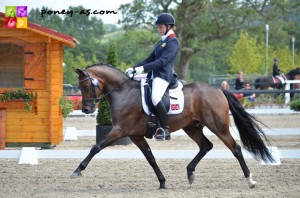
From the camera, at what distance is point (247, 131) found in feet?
28.3

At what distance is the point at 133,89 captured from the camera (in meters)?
8.30

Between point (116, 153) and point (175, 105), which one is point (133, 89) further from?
point (116, 153)

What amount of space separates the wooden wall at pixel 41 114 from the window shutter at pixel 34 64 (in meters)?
0.06

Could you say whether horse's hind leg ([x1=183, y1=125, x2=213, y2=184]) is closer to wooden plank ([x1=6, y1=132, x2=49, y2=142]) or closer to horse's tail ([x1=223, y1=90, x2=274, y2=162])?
horse's tail ([x1=223, y1=90, x2=274, y2=162])

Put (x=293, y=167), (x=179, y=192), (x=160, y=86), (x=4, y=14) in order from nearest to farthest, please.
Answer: (x=179, y=192), (x=160, y=86), (x=293, y=167), (x=4, y=14)

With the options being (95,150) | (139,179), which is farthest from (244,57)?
(95,150)

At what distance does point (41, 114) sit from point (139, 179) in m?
4.84

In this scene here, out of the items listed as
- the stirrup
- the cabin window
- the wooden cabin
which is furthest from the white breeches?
the cabin window

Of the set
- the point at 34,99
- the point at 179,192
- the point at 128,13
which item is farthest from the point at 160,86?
the point at 128,13

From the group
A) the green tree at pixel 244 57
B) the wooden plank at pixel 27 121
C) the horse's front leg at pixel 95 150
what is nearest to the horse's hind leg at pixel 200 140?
the horse's front leg at pixel 95 150

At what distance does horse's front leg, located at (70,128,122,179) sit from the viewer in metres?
7.75

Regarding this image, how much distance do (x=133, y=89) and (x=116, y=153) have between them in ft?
7.45

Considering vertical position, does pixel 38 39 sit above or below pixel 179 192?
above

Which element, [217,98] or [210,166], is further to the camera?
[210,166]
